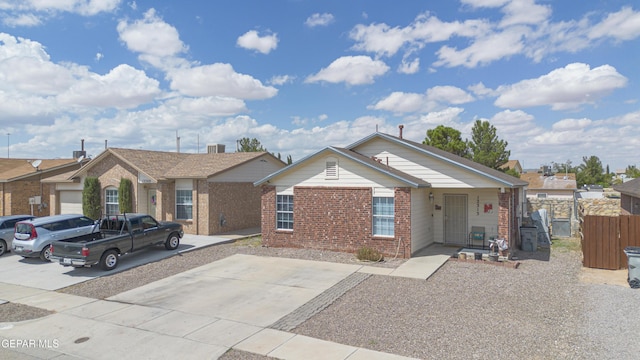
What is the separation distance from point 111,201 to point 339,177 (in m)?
14.5

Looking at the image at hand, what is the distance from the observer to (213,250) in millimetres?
17188

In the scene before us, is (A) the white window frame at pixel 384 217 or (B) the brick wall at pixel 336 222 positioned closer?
(B) the brick wall at pixel 336 222

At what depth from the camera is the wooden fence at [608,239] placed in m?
13.3

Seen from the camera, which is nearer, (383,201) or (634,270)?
(634,270)

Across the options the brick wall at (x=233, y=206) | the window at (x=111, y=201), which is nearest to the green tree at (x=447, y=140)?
the brick wall at (x=233, y=206)

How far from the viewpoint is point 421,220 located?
639 inches

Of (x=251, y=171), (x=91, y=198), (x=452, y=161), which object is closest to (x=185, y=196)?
(x=251, y=171)

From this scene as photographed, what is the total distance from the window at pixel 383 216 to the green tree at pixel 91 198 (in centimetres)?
1654

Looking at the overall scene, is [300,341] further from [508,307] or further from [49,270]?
[49,270]

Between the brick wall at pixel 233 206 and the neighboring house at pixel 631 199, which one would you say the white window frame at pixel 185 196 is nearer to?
the brick wall at pixel 233 206

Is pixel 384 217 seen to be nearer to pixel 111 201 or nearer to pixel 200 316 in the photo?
pixel 200 316

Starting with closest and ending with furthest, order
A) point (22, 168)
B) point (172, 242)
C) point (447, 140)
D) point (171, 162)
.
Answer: point (172, 242)
point (171, 162)
point (22, 168)
point (447, 140)

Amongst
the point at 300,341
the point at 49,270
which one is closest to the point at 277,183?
the point at 49,270

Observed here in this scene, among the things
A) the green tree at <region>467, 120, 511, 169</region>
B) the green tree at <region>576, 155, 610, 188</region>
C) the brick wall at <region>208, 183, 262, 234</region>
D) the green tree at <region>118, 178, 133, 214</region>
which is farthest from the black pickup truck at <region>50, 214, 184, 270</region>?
the green tree at <region>576, 155, 610, 188</region>
